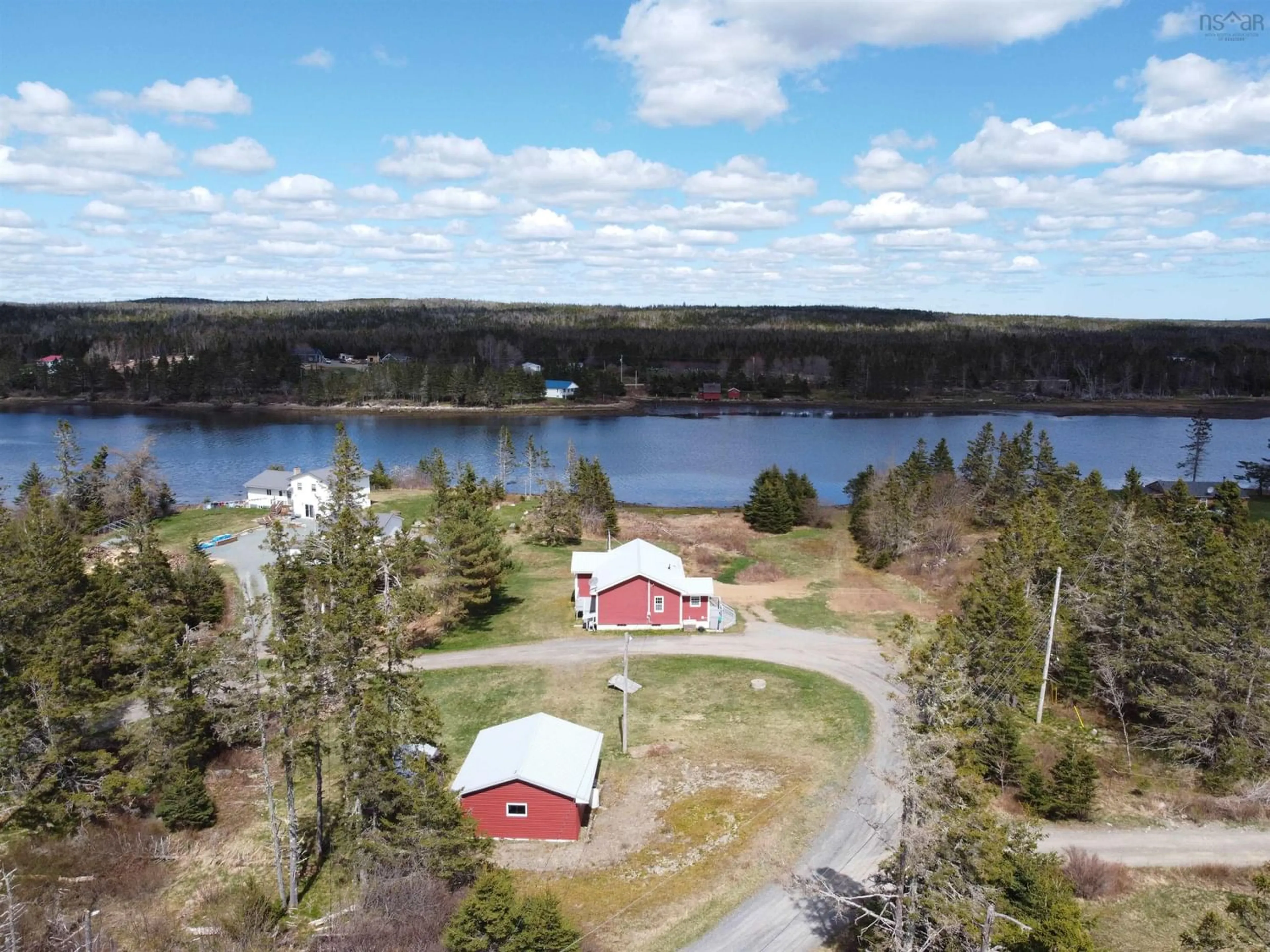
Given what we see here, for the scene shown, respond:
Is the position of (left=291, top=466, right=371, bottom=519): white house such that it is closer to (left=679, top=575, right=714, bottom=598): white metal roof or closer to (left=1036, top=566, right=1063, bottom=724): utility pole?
Result: (left=679, top=575, right=714, bottom=598): white metal roof

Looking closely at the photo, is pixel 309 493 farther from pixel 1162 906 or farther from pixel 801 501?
pixel 1162 906

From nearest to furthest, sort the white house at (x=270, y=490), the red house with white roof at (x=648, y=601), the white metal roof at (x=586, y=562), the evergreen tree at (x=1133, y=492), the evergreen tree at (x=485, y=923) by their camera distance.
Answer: the evergreen tree at (x=485, y=923)
the red house with white roof at (x=648, y=601)
the white metal roof at (x=586, y=562)
the evergreen tree at (x=1133, y=492)
the white house at (x=270, y=490)

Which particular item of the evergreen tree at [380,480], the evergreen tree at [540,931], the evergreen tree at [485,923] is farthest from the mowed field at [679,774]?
the evergreen tree at [380,480]

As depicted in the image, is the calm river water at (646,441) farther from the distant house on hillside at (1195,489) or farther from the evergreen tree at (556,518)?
the evergreen tree at (556,518)

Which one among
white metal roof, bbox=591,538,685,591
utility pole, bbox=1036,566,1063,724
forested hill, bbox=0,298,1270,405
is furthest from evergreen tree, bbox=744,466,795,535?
forested hill, bbox=0,298,1270,405

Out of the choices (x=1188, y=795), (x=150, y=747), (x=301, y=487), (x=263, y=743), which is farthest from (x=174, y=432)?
(x=1188, y=795)
